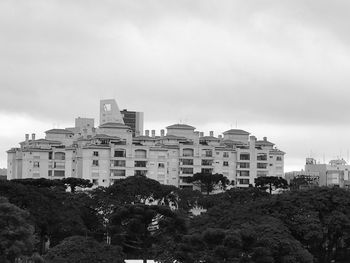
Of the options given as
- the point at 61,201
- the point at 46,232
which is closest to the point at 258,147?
the point at 61,201

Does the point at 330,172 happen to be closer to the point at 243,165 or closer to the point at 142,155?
the point at 243,165

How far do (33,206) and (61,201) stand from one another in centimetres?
997

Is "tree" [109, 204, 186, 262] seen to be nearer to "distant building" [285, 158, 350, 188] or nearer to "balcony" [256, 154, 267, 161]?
"balcony" [256, 154, 267, 161]

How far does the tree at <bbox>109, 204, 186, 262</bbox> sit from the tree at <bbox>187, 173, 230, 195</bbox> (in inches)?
2479

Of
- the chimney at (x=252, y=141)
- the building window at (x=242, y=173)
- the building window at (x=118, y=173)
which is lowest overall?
the building window at (x=118, y=173)

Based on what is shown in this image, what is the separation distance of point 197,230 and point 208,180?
2976 inches

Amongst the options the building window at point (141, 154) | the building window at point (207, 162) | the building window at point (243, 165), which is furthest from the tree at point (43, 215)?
the building window at point (243, 165)

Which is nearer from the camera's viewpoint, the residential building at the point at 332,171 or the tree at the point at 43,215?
the tree at the point at 43,215

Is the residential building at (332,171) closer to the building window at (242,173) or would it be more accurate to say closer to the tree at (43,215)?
the building window at (242,173)

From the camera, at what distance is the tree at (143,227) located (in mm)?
58594

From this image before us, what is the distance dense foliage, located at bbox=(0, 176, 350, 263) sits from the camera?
40750 millimetres

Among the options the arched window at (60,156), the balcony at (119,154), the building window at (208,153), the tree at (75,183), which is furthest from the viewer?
the building window at (208,153)

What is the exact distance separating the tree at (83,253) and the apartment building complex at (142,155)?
8452 centimetres

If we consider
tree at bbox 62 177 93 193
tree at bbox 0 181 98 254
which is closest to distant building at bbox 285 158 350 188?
tree at bbox 62 177 93 193
